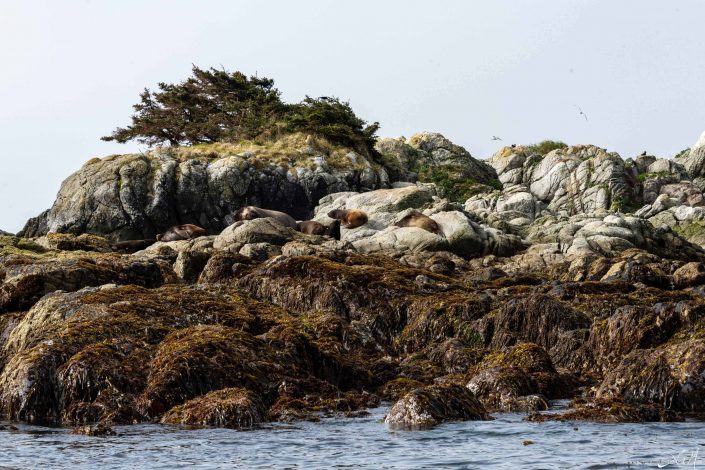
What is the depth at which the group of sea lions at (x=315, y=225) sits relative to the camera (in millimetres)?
43250

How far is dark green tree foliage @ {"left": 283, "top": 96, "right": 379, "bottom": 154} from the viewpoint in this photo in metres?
63.0

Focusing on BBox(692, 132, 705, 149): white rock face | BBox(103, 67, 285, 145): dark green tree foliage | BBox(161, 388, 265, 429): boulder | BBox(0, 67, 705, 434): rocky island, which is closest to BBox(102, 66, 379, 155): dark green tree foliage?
BBox(103, 67, 285, 145): dark green tree foliage

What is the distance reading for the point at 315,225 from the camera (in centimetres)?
4562

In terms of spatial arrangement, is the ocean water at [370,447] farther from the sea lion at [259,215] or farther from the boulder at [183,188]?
the boulder at [183,188]

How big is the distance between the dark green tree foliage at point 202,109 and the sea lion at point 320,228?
23.2 m

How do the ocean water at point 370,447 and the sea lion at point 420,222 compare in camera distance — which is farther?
the sea lion at point 420,222

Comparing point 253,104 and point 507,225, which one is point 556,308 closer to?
point 507,225

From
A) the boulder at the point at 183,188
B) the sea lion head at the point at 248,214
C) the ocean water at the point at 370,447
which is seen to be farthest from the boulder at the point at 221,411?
the boulder at the point at 183,188

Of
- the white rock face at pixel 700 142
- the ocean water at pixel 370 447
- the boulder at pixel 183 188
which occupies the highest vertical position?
the white rock face at pixel 700 142

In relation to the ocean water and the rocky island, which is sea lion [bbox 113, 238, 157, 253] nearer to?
the rocky island

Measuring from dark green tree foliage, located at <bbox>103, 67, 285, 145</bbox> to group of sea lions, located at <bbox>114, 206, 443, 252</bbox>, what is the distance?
20.1 m

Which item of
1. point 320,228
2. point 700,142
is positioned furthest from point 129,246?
point 700,142

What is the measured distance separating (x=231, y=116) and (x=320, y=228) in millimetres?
27964

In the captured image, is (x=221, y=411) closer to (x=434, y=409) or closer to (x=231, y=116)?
(x=434, y=409)
